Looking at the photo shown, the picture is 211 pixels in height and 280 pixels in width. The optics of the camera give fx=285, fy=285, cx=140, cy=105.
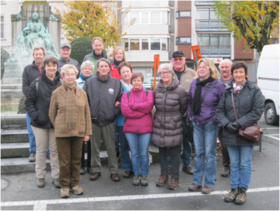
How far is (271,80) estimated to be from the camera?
983 centimetres

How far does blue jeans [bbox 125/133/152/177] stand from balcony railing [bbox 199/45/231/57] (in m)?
32.2

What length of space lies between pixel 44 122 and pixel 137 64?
3077 centimetres

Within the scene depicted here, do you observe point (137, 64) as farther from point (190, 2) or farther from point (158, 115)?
point (158, 115)

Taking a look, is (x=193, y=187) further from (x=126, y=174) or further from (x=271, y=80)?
(x=271, y=80)

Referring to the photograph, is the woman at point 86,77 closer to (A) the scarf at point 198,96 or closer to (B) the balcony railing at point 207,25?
(A) the scarf at point 198,96

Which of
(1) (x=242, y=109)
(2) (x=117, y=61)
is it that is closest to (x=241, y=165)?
(1) (x=242, y=109)

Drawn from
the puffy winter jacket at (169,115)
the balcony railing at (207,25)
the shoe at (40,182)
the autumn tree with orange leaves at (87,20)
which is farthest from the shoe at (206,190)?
the balcony railing at (207,25)

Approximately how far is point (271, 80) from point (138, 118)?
23.4ft

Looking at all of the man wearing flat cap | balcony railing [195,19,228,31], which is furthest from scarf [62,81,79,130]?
balcony railing [195,19,228,31]

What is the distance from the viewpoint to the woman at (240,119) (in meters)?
3.81

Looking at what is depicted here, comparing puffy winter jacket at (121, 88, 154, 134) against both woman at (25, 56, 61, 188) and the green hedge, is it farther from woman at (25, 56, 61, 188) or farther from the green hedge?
the green hedge

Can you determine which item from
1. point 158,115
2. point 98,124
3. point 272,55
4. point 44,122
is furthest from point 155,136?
point 272,55

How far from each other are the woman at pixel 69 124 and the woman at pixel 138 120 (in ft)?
2.07

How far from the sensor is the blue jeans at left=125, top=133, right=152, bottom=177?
4.51 m
